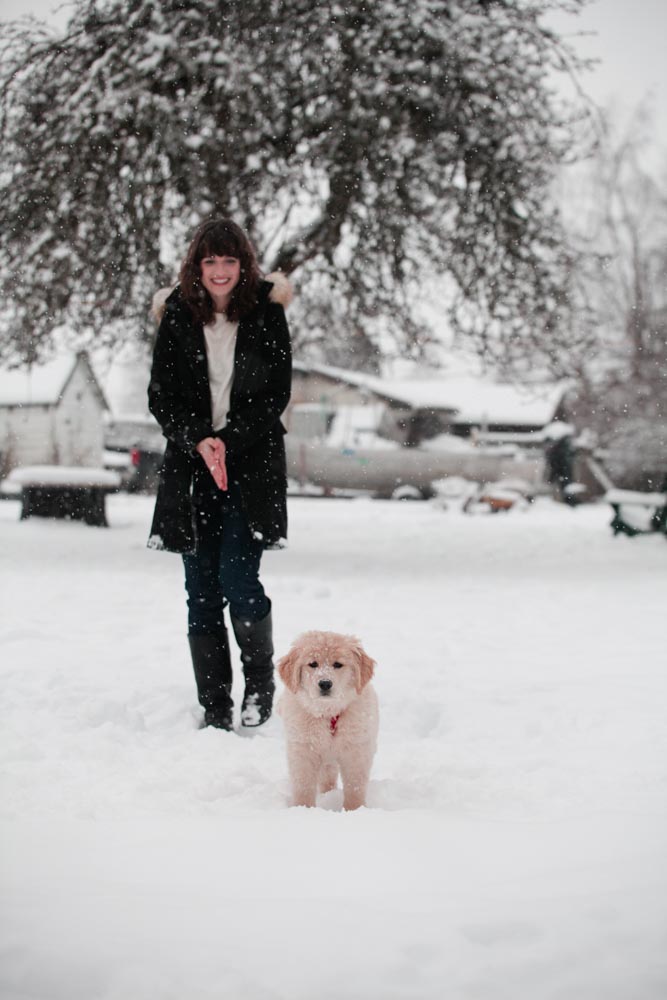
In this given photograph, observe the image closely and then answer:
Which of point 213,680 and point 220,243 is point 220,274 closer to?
point 220,243

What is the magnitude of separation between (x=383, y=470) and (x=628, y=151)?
1648 cm

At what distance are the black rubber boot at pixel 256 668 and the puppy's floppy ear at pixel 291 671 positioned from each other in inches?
29.7

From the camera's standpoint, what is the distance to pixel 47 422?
80.6 ft

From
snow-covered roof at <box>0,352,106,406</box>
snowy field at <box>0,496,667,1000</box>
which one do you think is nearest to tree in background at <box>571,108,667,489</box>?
snowy field at <box>0,496,667,1000</box>

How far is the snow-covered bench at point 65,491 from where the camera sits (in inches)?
514

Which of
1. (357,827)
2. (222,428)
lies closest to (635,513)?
(222,428)

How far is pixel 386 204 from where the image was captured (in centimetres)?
855

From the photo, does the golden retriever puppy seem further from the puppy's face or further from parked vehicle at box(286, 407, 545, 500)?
parked vehicle at box(286, 407, 545, 500)

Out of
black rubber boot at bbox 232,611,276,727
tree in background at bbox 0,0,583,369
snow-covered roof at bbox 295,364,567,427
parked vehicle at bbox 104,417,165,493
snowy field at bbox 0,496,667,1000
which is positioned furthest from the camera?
snow-covered roof at bbox 295,364,567,427

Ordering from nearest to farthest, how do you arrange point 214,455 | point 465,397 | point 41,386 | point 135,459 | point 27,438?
point 214,455
point 41,386
point 27,438
point 135,459
point 465,397

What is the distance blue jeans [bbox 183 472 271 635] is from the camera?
358 centimetres

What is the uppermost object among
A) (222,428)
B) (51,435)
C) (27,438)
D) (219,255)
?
(219,255)

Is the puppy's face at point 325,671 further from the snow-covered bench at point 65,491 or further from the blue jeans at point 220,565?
the snow-covered bench at point 65,491

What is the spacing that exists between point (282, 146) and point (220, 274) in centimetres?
556
